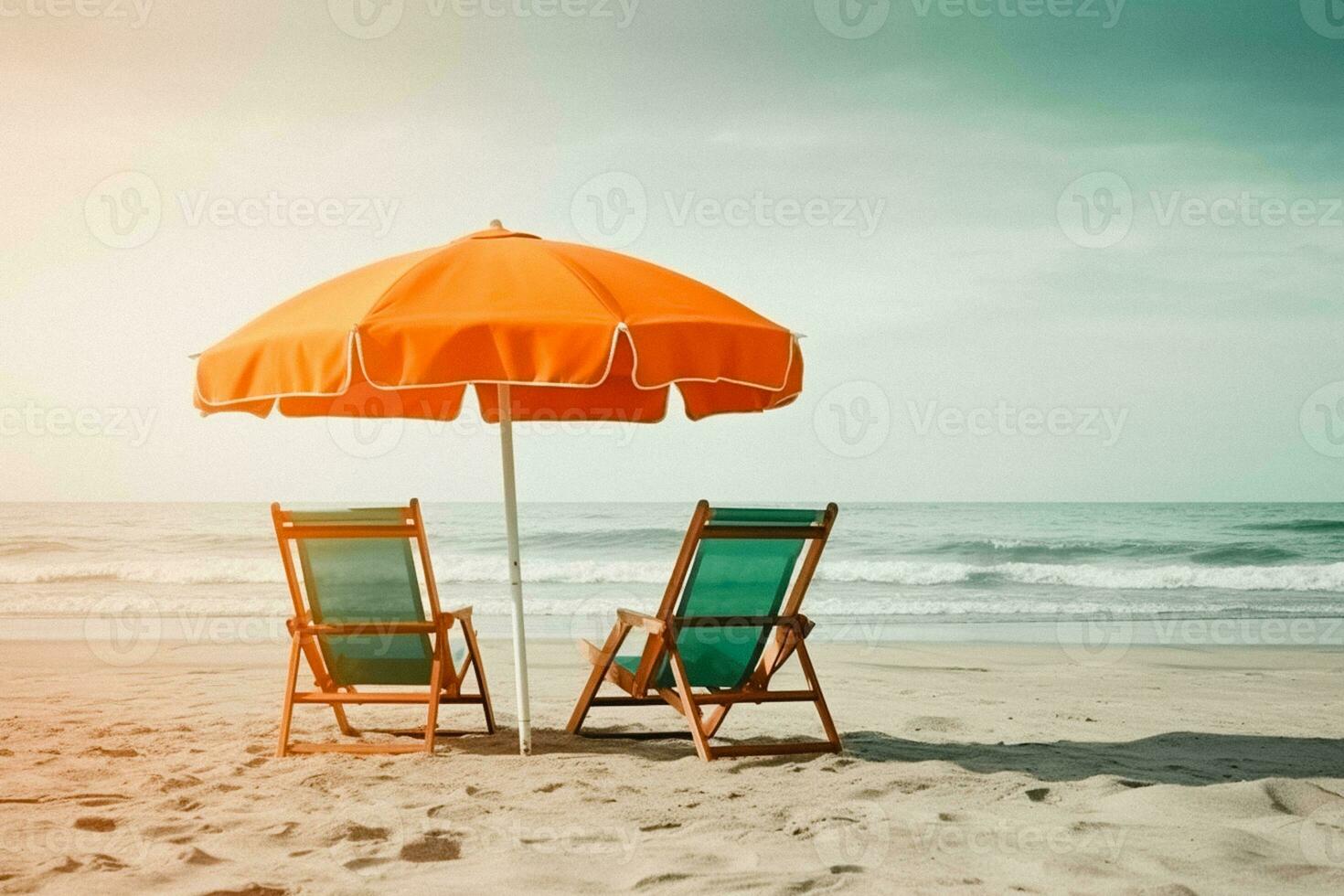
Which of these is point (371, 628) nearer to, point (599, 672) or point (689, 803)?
point (599, 672)

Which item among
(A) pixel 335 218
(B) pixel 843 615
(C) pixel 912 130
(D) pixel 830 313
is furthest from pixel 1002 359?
(A) pixel 335 218

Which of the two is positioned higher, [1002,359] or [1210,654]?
[1002,359]

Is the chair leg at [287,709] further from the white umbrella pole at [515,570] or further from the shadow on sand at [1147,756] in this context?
the shadow on sand at [1147,756]

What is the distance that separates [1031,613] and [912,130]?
6.42 meters

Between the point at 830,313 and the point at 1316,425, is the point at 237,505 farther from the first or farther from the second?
the point at 1316,425

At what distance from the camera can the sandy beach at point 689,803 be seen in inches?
118

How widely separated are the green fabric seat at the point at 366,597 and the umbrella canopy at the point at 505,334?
0.48m

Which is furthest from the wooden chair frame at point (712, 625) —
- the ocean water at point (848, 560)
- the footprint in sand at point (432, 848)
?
the ocean water at point (848, 560)

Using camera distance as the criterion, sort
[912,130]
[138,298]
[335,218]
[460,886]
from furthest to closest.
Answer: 1. [138,298]
2. [912,130]
3. [335,218]
4. [460,886]

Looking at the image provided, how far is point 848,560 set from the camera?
20969 millimetres

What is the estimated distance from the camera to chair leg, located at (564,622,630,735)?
498 cm

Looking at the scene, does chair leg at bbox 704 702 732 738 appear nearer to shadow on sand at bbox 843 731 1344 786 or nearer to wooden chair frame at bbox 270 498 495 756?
shadow on sand at bbox 843 731 1344 786

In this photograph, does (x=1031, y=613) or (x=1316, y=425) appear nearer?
(x=1031, y=613)

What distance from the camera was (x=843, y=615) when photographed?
13328 mm
